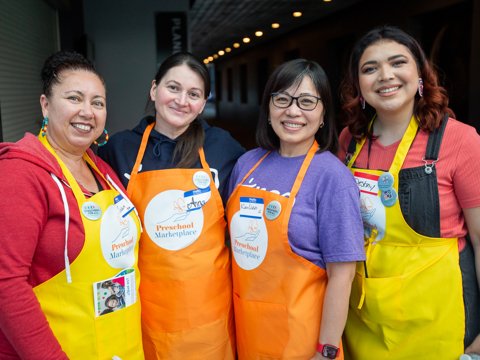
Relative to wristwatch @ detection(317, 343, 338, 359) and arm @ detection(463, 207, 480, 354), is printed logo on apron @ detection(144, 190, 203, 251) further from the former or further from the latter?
arm @ detection(463, 207, 480, 354)

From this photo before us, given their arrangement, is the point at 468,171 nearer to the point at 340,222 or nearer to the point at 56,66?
the point at 340,222

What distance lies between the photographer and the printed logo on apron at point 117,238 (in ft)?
4.49

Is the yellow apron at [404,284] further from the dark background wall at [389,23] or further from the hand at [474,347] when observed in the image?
the dark background wall at [389,23]

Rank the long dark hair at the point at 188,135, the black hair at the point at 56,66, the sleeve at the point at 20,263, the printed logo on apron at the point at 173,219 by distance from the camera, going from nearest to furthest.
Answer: the sleeve at the point at 20,263
the black hair at the point at 56,66
the printed logo on apron at the point at 173,219
the long dark hair at the point at 188,135

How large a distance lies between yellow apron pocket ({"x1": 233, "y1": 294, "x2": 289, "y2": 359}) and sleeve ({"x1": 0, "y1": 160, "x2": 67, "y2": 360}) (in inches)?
26.7

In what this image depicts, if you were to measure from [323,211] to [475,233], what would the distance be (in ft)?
1.81

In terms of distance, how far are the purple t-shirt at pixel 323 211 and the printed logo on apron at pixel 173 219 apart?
285 millimetres

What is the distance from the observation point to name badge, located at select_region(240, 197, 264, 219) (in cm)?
157

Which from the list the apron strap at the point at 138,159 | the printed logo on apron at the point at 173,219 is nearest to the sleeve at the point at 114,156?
the apron strap at the point at 138,159

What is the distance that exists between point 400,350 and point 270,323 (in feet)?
1.57

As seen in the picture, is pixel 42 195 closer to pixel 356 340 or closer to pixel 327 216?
pixel 327 216

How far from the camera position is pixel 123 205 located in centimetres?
150

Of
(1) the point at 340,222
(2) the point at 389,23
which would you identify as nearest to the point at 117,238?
(1) the point at 340,222

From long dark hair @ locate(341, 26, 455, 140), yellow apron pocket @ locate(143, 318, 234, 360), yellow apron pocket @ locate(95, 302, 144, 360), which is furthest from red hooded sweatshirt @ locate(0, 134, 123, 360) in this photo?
long dark hair @ locate(341, 26, 455, 140)
